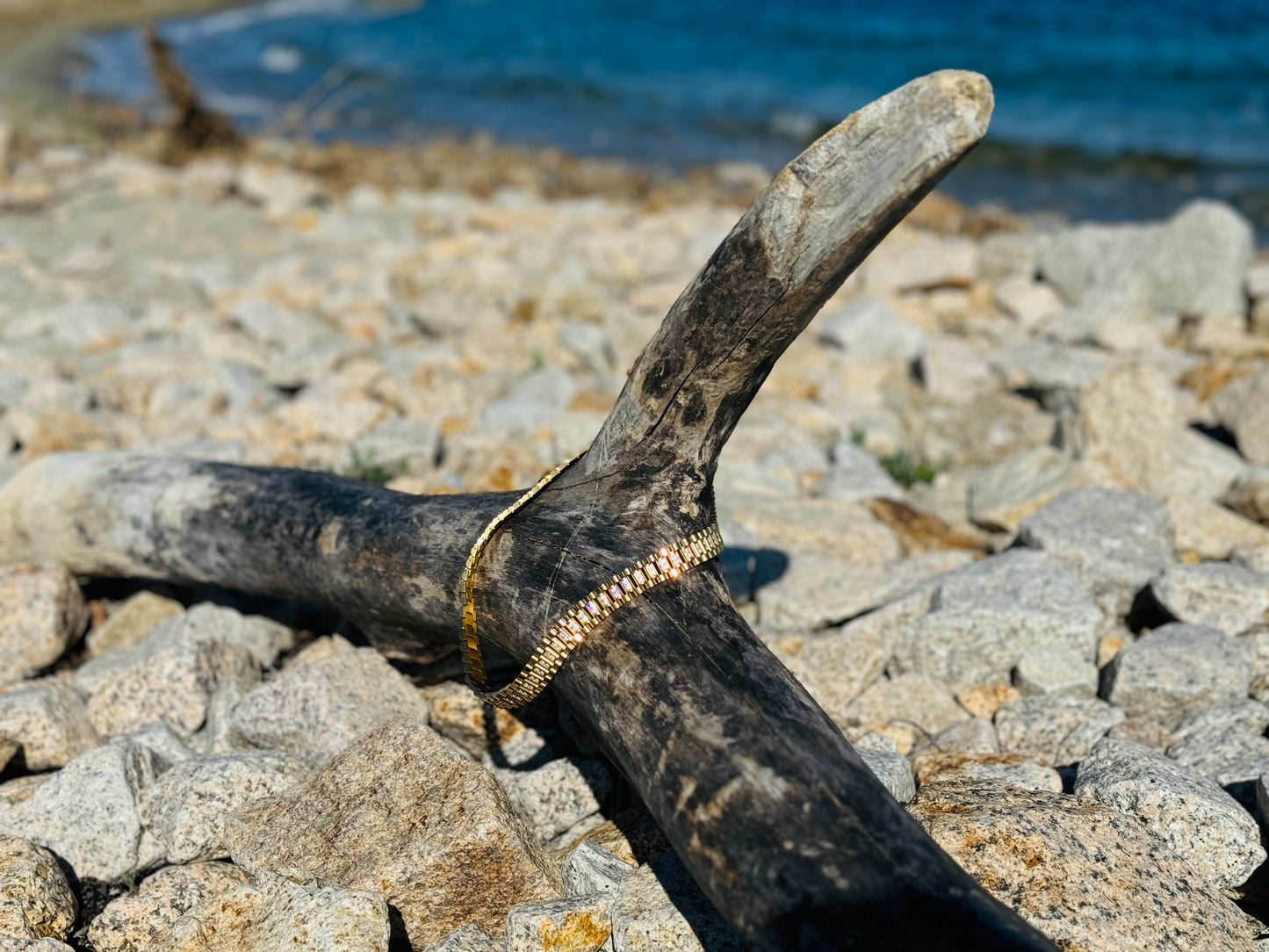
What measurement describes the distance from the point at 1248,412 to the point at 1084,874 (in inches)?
138

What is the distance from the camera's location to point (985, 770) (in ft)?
8.69

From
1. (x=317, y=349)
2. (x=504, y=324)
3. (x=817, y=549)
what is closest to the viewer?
(x=817, y=549)

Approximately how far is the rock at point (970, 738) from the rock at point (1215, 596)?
85 centimetres

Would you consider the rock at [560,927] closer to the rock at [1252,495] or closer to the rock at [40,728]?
the rock at [40,728]

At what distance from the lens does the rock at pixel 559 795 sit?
2676 mm

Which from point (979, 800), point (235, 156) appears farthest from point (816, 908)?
point (235, 156)

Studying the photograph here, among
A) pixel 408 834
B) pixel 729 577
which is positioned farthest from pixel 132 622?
pixel 729 577

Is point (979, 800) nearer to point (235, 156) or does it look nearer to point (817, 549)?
point (817, 549)

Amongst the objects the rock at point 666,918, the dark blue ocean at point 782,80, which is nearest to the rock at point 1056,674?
the rock at point 666,918

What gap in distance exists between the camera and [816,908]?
1745 mm

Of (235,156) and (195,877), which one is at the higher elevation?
(195,877)

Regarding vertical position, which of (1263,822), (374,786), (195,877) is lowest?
(195,877)

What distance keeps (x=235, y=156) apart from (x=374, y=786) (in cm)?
1069

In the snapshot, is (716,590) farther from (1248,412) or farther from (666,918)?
(1248,412)
